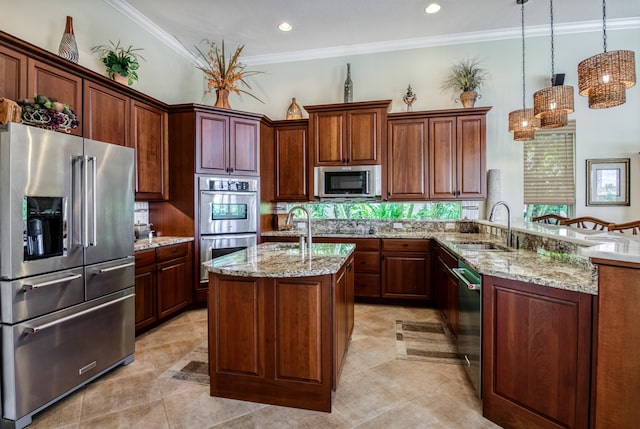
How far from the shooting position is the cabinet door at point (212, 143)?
365 centimetres

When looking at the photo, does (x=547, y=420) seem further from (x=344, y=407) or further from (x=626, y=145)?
(x=626, y=145)

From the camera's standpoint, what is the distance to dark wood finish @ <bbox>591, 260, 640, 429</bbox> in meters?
1.36

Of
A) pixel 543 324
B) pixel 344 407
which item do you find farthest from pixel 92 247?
pixel 543 324

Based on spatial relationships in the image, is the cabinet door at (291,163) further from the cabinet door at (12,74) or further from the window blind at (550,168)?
the window blind at (550,168)

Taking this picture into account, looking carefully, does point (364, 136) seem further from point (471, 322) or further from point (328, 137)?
point (471, 322)

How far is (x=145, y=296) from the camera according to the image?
9.91ft

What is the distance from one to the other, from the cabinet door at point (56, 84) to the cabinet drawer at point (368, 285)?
129 inches

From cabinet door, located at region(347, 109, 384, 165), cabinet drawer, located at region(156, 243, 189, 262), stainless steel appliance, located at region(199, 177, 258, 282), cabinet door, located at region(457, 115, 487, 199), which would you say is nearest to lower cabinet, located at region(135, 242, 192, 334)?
cabinet drawer, located at region(156, 243, 189, 262)

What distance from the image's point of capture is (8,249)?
1713mm

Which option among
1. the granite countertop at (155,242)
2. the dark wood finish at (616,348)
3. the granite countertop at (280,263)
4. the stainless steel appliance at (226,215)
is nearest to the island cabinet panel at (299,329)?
the granite countertop at (280,263)

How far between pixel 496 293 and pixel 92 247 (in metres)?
2.67

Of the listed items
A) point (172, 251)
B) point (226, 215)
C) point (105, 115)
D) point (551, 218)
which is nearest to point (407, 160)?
point (551, 218)

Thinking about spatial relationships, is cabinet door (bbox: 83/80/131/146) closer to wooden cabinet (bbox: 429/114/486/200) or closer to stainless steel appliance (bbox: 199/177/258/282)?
stainless steel appliance (bbox: 199/177/258/282)

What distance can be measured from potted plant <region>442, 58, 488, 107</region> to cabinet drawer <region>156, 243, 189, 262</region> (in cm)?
398
